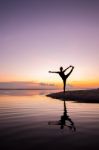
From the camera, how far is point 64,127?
1148 centimetres

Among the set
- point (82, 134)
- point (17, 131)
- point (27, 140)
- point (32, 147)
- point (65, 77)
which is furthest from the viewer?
point (65, 77)

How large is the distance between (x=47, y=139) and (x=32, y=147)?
118cm

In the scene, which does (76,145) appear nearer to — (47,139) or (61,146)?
(61,146)

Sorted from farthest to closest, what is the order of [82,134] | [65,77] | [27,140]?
[65,77], [82,134], [27,140]

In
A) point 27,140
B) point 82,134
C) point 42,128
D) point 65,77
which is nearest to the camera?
point 27,140

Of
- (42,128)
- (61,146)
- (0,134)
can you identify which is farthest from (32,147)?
(42,128)

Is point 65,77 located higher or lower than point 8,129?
higher

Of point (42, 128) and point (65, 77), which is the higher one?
point (65, 77)

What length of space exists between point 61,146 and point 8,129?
13.0ft

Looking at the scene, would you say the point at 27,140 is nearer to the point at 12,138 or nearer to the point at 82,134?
the point at 12,138

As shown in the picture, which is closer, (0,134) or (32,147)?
(32,147)

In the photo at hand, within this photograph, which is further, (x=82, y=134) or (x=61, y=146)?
(x=82, y=134)

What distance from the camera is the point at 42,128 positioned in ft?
37.7

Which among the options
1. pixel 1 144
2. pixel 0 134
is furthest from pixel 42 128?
pixel 1 144
